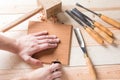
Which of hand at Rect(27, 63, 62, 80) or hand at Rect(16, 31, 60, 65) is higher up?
hand at Rect(16, 31, 60, 65)

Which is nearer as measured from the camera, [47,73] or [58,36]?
[47,73]

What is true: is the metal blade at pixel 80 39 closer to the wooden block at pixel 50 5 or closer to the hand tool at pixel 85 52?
the hand tool at pixel 85 52

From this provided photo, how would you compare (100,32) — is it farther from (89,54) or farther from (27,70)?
(27,70)

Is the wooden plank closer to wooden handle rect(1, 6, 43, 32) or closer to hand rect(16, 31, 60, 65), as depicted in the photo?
hand rect(16, 31, 60, 65)

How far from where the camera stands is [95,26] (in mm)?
1161

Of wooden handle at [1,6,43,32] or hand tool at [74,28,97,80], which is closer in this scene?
hand tool at [74,28,97,80]

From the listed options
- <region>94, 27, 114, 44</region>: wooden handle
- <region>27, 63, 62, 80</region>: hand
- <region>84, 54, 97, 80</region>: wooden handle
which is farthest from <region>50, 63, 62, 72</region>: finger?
<region>94, 27, 114, 44</region>: wooden handle

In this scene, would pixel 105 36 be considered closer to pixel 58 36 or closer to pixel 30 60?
pixel 58 36

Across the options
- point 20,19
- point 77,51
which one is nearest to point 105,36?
point 77,51

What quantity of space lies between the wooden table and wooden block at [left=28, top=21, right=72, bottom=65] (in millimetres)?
26

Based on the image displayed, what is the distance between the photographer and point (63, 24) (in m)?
1.20

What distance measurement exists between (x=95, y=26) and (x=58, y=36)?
18 centimetres

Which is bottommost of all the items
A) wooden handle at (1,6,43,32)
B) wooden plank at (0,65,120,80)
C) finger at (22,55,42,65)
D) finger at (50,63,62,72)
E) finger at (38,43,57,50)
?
wooden plank at (0,65,120,80)

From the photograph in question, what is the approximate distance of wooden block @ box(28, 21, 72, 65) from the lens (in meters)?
1.10
